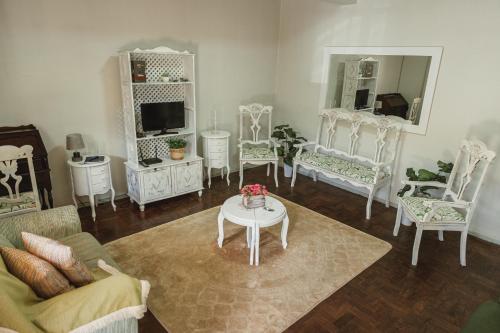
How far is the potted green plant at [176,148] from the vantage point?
4195 mm

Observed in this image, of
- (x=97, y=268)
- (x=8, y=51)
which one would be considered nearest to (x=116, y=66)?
(x=8, y=51)

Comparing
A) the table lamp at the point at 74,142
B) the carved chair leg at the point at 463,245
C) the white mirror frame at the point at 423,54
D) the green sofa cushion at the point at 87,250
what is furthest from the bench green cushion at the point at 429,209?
the table lamp at the point at 74,142

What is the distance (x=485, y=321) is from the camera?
1.86 metres

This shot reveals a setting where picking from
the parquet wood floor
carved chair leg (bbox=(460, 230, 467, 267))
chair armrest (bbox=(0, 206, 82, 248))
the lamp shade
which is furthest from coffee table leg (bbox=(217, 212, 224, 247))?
carved chair leg (bbox=(460, 230, 467, 267))

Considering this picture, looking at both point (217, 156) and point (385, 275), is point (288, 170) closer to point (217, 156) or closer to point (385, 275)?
point (217, 156)

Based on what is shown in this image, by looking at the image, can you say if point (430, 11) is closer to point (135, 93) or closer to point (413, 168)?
point (413, 168)

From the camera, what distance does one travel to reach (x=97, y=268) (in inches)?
85.2

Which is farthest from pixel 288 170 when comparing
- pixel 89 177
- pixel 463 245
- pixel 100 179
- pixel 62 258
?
pixel 62 258

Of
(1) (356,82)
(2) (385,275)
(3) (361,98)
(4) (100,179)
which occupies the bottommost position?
(2) (385,275)

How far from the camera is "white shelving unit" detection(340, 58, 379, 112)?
448cm

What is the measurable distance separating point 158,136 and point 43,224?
1.86m

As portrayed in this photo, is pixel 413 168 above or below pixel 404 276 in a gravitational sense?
above

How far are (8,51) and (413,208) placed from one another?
4320mm

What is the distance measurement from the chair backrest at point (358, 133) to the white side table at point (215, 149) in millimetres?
1381
